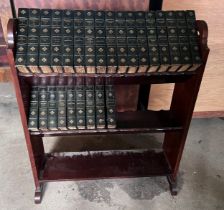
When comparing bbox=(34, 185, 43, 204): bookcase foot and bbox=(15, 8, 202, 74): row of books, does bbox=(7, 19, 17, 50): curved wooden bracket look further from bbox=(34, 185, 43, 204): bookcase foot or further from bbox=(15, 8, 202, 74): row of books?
bbox=(34, 185, 43, 204): bookcase foot

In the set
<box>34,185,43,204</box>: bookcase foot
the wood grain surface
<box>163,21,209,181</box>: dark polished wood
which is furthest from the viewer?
<box>34,185,43,204</box>: bookcase foot

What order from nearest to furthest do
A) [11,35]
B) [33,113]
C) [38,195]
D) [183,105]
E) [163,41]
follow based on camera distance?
[11,35] < [163,41] < [33,113] < [183,105] < [38,195]

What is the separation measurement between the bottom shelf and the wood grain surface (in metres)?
0.34

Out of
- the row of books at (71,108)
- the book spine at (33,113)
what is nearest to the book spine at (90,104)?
the row of books at (71,108)

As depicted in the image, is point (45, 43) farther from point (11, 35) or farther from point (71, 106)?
point (71, 106)

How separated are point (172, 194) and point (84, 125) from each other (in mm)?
673

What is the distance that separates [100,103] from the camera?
4.13ft

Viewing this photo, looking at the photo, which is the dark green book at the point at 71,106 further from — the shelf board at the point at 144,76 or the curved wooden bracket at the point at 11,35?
the curved wooden bracket at the point at 11,35

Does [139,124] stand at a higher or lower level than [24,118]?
lower

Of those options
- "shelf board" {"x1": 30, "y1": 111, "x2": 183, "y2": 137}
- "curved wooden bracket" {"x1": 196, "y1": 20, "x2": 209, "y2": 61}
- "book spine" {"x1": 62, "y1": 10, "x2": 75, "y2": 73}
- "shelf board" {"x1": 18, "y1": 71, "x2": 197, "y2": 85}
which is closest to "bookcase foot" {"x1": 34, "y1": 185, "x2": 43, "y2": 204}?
"shelf board" {"x1": 30, "y1": 111, "x2": 183, "y2": 137}

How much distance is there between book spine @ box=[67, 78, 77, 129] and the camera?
123cm

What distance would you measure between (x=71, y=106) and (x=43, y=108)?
4.6 inches

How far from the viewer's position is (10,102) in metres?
2.13

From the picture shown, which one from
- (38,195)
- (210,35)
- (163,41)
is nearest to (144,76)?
(163,41)
